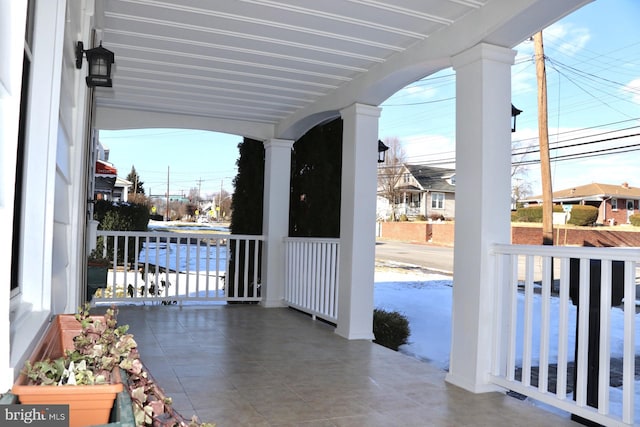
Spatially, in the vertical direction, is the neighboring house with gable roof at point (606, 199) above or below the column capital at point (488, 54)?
below

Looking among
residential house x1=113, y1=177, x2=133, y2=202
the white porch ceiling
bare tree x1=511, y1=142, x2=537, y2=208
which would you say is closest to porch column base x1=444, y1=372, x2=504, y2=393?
the white porch ceiling

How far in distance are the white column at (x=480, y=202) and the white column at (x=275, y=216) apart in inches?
138

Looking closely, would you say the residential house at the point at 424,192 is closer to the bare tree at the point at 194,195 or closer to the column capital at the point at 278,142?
the bare tree at the point at 194,195

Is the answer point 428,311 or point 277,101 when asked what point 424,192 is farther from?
point 277,101

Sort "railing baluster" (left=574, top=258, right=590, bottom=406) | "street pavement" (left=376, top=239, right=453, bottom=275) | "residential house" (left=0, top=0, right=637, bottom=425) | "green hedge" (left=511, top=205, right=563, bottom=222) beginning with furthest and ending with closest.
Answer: "street pavement" (left=376, top=239, right=453, bottom=275) → "green hedge" (left=511, top=205, right=563, bottom=222) → "railing baluster" (left=574, top=258, right=590, bottom=406) → "residential house" (left=0, top=0, right=637, bottom=425)

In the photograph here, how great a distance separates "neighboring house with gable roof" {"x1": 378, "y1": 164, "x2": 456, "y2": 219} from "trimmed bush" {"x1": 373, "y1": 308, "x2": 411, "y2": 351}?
1198 centimetres

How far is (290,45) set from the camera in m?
3.97

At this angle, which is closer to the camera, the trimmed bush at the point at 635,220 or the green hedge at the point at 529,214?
the trimmed bush at the point at 635,220

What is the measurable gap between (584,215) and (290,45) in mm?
10611

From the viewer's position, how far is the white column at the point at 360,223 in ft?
15.9

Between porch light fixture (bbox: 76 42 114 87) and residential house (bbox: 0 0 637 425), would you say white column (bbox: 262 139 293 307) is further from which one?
porch light fixture (bbox: 76 42 114 87)

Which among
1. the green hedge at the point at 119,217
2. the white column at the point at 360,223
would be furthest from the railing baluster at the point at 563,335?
the green hedge at the point at 119,217

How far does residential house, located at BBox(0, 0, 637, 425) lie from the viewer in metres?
1.53

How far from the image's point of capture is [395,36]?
3.73 m
